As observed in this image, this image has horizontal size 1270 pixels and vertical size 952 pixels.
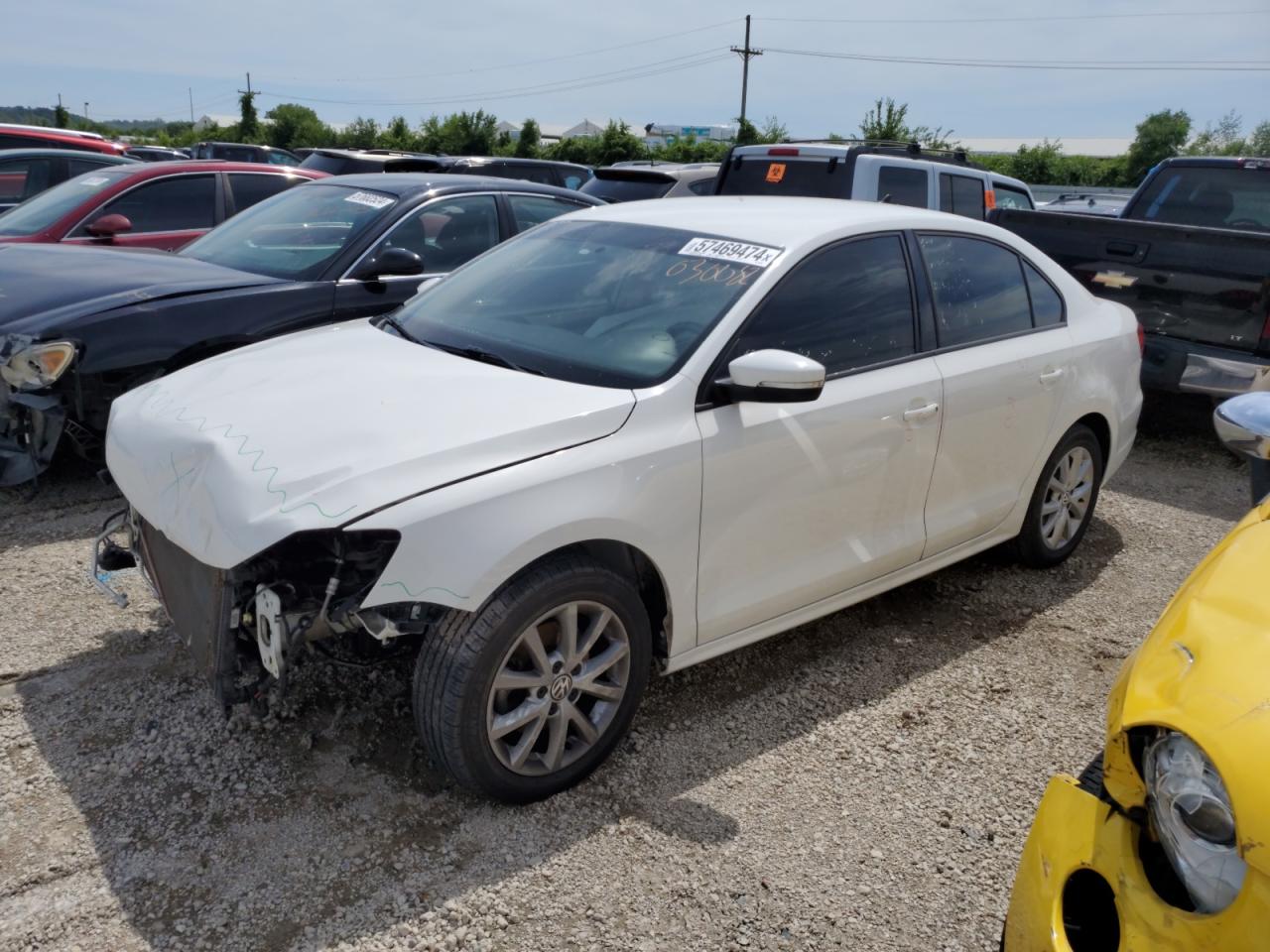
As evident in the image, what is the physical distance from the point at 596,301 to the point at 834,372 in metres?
0.85

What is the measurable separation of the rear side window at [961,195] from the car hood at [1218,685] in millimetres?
7561

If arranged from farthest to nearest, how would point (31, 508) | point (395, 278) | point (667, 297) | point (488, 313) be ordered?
point (395, 278)
point (31, 508)
point (488, 313)
point (667, 297)

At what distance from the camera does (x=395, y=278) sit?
5727 millimetres

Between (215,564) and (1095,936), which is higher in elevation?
(215,564)

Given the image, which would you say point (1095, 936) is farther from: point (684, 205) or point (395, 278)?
point (395, 278)

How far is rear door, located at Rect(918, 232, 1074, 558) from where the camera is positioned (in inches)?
154

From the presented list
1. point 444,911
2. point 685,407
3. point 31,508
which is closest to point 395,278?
point 31,508

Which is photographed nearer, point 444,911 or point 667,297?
point 444,911

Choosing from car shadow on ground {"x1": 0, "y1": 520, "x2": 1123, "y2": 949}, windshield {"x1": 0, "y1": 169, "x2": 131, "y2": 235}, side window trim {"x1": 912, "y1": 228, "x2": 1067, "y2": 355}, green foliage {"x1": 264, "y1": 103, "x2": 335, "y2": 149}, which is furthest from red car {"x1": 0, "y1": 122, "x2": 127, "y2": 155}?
green foliage {"x1": 264, "y1": 103, "x2": 335, "y2": 149}

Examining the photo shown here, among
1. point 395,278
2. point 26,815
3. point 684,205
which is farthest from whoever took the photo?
point 395,278

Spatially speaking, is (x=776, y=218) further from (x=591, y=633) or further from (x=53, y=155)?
(x=53, y=155)

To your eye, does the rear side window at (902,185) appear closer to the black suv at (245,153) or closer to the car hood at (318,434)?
the car hood at (318,434)

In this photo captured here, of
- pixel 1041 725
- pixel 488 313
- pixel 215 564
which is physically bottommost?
pixel 1041 725

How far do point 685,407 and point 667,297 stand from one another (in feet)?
1.68
